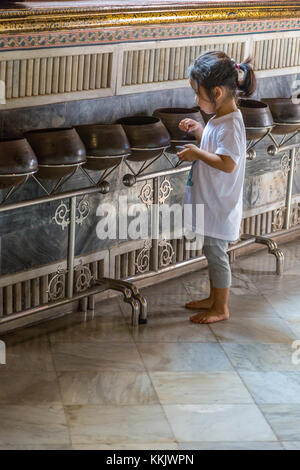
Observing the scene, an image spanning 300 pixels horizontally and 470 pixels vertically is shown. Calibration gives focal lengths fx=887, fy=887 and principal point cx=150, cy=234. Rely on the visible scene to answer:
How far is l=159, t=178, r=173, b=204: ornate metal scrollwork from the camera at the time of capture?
17.0 ft

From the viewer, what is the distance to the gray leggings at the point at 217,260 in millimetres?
4535

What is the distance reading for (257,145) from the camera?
580 centimetres

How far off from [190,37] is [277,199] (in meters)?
1.50

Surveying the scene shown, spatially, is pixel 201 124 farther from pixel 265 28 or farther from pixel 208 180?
pixel 265 28

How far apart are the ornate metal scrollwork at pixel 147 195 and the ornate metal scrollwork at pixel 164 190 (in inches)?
3.2

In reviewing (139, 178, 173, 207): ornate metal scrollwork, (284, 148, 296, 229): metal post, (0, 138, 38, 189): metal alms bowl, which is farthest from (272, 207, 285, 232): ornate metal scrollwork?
(0, 138, 38, 189): metal alms bowl

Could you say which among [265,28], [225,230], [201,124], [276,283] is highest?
[265,28]

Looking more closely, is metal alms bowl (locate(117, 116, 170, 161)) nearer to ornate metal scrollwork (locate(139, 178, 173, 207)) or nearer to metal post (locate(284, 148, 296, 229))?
ornate metal scrollwork (locate(139, 178, 173, 207))

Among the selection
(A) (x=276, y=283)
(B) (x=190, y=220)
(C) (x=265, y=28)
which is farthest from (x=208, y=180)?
(C) (x=265, y=28)

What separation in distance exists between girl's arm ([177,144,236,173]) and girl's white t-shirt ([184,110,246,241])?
4cm

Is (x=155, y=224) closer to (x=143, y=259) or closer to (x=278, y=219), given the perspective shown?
(x=143, y=259)

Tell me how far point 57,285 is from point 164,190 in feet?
2.98

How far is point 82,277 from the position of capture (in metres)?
4.87

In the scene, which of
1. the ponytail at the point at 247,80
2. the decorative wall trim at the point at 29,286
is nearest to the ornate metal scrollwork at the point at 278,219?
the decorative wall trim at the point at 29,286
